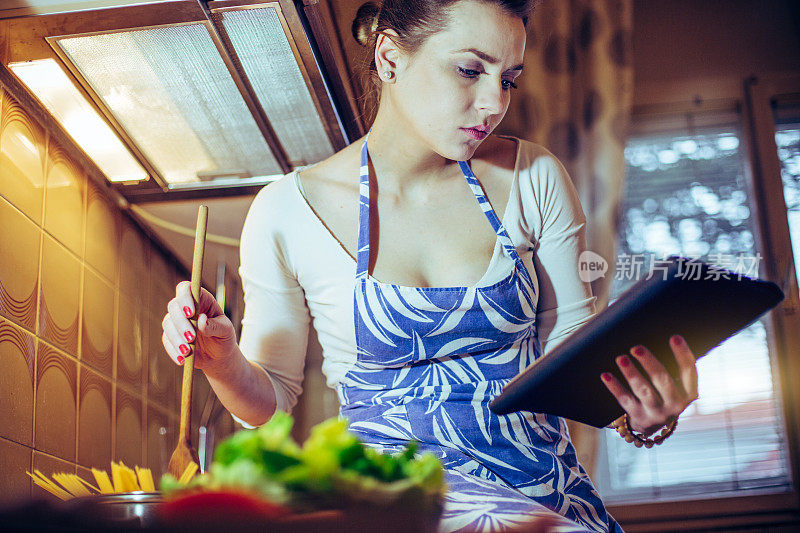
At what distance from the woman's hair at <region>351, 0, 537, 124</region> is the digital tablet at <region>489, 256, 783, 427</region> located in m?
0.52

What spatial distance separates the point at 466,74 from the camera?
1059 mm

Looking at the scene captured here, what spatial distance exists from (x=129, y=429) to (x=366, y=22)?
0.94 meters

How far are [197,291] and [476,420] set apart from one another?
0.38m

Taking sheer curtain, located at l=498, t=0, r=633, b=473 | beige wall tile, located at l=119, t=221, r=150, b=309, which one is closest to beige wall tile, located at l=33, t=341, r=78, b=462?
beige wall tile, located at l=119, t=221, r=150, b=309

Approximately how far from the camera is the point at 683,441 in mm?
2398

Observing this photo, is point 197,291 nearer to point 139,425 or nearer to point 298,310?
point 298,310

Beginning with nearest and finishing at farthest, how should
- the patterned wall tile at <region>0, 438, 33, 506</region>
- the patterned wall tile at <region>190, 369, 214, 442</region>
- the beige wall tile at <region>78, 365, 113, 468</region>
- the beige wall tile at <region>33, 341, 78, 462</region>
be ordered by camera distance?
the patterned wall tile at <region>0, 438, 33, 506</region>
the beige wall tile at <region>33, 341, 78, 462</region>
the beige wall tile at <region>78, 365, 113, 468</region>
the patterned wall tile at <region>190, 369, 214, 442</region>

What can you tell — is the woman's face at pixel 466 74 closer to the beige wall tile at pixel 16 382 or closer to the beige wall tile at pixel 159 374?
the beige wall tile at pixel 16 382

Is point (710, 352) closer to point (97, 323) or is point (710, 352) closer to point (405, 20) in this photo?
point (405, 20)

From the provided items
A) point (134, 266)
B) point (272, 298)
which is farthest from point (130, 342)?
point (272, 298)

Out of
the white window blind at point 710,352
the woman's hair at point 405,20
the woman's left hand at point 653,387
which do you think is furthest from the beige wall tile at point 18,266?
the white window blind at point 710,352

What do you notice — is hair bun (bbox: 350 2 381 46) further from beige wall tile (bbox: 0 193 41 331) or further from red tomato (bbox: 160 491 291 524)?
red tomato (bbox: 160 491 291 524)

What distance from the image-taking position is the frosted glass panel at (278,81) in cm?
108

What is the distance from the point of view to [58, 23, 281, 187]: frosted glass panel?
1.11 meters
